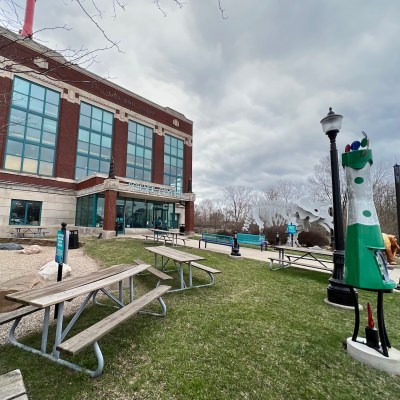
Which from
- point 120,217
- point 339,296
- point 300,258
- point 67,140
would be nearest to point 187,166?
point 120,217

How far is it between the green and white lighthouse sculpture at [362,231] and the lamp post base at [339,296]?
7.30ft

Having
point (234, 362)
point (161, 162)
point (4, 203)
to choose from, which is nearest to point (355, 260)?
point (234, 362)

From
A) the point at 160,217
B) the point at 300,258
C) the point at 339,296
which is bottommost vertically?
the point at 339,296

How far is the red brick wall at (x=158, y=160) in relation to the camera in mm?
31703

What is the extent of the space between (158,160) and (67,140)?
11257 mm

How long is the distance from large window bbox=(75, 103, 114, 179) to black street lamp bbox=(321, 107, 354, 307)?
24.8m

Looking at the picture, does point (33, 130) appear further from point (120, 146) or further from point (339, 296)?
point (339, 296)

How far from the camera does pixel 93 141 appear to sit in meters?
26.4

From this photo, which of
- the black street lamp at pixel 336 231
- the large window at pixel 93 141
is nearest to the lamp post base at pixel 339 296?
the black street lamp at pixel 336 231

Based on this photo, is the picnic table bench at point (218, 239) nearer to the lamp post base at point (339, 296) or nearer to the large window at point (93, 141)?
the lamp post base at point (339, 296)

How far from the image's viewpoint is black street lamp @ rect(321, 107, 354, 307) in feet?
16.4

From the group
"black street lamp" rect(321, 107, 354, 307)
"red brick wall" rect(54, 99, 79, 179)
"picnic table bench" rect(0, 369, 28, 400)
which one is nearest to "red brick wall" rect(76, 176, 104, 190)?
"red brick wall" rect(54, 99, 79, 179)

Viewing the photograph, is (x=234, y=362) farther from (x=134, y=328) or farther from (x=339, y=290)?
(x=339, y=290)

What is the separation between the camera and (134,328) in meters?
3.55
